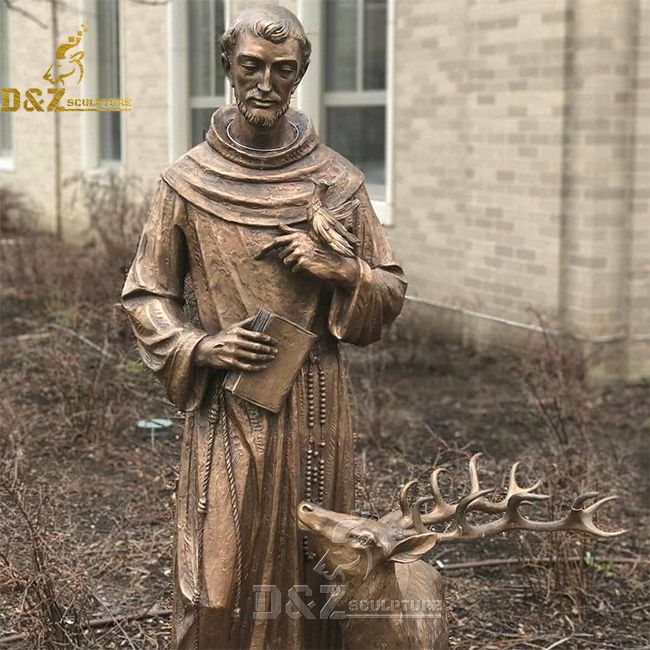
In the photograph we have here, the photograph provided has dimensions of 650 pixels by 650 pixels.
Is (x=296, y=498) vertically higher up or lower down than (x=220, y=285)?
lower down

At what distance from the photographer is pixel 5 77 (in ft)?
62.1

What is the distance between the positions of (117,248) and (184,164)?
778 cm

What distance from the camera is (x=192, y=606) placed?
336cm

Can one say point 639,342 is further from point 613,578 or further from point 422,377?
point 613,578

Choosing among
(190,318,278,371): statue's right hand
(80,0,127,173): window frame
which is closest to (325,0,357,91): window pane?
(80,0,127,173): window frame

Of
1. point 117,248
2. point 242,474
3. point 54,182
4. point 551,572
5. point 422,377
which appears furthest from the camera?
point 54,182

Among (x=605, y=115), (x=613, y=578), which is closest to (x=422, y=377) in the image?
(x=605, y=115)

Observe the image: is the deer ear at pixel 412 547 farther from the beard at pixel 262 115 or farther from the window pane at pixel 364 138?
the window pane at pixel 364 138

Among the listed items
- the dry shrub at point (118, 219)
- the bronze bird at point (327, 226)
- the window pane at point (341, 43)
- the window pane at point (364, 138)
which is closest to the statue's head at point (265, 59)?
the bronze bird at point (327, 226)

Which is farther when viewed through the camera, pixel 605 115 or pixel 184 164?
pixel 605 115

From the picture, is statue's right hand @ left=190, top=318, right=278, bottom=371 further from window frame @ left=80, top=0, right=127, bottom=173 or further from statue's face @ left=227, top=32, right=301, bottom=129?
window frame @ left=80, top=0, right=127, bottom=173

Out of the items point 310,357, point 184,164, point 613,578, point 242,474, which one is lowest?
point 613,578

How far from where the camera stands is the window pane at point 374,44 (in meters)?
11.2

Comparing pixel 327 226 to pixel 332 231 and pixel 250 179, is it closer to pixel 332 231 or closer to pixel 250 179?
pixel 332 231
